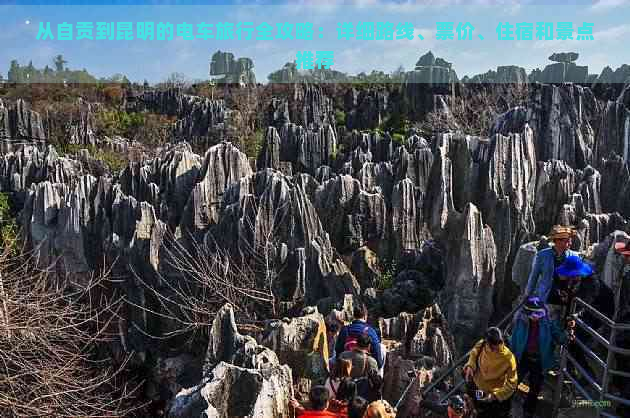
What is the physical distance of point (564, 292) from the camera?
5012mm

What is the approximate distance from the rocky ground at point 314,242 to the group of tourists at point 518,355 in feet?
1.74

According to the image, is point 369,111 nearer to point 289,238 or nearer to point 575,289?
point 289,238

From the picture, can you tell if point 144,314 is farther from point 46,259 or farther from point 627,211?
point 627,211

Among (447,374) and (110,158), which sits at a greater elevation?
(110,158)

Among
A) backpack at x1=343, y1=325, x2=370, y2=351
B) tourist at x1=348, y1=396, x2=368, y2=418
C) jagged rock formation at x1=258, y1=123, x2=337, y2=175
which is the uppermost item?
jagged rock formation at x1=258, y1=123, x2=337, y2=175

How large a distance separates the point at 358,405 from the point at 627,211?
1228 centimetres

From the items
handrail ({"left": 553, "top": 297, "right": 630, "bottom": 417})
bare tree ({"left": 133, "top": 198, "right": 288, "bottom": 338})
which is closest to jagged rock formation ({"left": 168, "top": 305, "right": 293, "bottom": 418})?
handrail ({"left": 553, "top": 297, "right": 630, "bottom": 417})

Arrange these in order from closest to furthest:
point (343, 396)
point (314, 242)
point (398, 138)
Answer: point (343, 396) → point (314, 242) → point (398, 138)

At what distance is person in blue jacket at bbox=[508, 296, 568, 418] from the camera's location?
4773mm

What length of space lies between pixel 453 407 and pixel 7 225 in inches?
697

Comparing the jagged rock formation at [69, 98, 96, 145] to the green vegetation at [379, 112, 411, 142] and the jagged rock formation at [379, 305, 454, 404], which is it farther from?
the jagged rock formation at [379, 305, 454, 404]

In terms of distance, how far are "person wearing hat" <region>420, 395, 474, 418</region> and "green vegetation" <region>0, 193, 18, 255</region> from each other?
1161cm

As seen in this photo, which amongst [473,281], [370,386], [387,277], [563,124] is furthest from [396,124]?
[370,386]

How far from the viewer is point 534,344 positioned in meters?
4.82
